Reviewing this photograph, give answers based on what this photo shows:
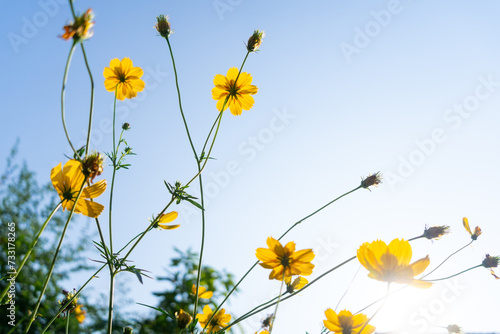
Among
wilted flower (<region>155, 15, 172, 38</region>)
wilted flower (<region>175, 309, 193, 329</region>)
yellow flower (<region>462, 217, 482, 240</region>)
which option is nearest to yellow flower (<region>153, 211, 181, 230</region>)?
wilted flower (<region>175, 309, 193, 329</region>)

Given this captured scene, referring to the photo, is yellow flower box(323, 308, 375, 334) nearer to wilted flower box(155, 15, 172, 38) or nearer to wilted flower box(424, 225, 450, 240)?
wilted flower box(424, 225, 450, 240)

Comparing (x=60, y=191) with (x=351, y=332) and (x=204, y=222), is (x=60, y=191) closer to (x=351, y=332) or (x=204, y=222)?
(x=204, y=222)

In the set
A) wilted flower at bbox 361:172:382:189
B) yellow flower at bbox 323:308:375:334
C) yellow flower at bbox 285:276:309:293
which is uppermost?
wilted flower at bbox 361:172:382:189

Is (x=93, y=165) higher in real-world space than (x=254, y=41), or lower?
lower

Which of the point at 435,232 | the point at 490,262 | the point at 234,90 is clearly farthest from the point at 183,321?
the point at 490,262

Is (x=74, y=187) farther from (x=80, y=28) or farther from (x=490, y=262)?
(x=490, y=262)

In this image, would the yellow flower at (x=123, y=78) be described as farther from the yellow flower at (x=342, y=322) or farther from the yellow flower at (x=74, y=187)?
the yellow flower at (x=342, y=322)
